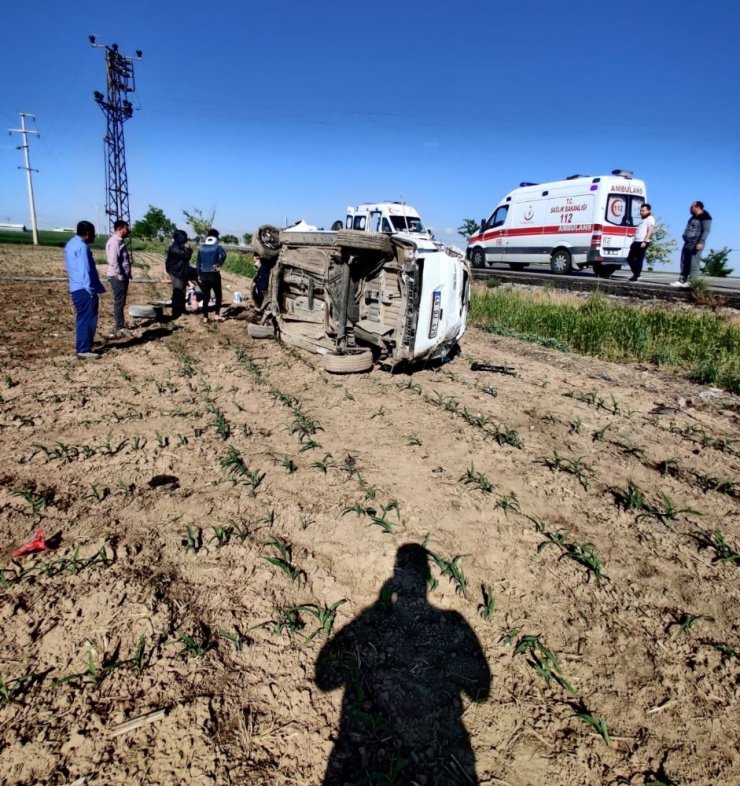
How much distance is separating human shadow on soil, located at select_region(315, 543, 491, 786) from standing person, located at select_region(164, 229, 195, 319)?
8.82 meters

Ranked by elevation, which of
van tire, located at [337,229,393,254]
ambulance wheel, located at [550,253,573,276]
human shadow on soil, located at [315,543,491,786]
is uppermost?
ambulance wheel, located at [550,253,573,276]

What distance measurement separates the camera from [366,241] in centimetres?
588

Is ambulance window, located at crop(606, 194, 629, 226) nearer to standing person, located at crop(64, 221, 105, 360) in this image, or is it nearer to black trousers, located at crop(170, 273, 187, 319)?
black trousers, located at crop(170, 273, 187, 319)

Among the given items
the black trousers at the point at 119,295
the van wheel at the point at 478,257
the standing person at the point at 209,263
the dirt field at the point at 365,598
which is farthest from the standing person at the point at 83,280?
the van wheel at the point at 478,257

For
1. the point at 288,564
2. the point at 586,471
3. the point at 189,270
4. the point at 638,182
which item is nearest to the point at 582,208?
the point at 638,182

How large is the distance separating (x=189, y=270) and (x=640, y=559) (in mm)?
9821

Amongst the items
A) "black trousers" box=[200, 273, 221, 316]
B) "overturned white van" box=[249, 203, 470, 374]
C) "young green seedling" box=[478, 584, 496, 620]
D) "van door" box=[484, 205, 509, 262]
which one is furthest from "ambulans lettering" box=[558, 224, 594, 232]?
"young green seedling" box=[478, 584, 496, 620]

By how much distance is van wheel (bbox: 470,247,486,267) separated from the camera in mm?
18875

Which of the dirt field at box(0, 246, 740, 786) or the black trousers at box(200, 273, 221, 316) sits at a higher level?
the black trousers at box(200, 273, 221, 316)

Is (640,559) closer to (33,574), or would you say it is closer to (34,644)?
(34,644)

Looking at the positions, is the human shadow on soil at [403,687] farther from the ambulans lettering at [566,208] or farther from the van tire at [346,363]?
the ambulans lettering at [566,208]

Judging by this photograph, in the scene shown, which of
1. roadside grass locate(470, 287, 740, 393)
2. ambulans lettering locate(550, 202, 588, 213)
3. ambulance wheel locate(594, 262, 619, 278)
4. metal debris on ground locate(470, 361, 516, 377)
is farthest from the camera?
ambulance wheel locate(594, 262, 619, 278)

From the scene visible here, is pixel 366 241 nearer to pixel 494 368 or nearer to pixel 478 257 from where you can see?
pixel 494 368

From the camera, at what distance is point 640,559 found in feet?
10.0
